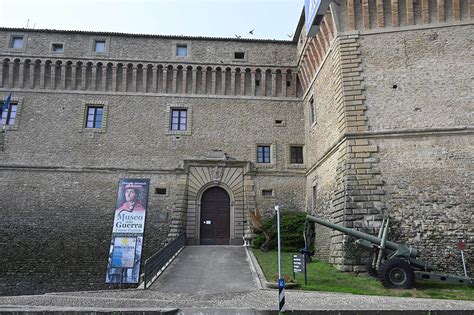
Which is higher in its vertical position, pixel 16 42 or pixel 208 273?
pixel 16 42

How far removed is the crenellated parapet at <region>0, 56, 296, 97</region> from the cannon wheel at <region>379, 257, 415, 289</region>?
10480 mm

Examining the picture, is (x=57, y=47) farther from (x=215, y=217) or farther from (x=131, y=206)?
(x=215, y=217)

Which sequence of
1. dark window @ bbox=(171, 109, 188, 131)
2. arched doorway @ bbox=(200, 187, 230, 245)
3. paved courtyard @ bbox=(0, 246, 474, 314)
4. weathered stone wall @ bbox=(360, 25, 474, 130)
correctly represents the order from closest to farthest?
paved courtyard @ bbox=(0, 246, 474, 314) → weathered stone wall @ bbox=(360, 25, 474, 130) → arched doorway @ bbox=(200, 187, 230, 245) → dark window @ bbox=(171, 109, 188, 131)

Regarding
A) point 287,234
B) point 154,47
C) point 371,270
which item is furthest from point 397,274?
point 154,47

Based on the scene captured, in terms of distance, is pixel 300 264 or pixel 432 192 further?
pixel 432 192

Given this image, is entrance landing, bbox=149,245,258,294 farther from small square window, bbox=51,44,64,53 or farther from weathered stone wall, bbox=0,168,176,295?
small square window, bbox=51,44,64,53

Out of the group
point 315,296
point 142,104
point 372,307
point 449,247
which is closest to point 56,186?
point 142,104

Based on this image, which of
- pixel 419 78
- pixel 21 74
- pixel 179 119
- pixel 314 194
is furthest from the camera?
pixel 179 119

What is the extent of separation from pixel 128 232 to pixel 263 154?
682 cm

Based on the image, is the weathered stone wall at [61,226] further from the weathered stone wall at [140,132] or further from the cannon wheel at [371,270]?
the cannon wheel at [371,270]

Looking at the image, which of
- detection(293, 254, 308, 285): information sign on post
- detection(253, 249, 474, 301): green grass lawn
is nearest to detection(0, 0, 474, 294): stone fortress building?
detection(253, 249, 474, 301): green grass lawn

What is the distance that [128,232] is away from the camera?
545 inches

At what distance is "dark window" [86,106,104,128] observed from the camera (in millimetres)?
16344

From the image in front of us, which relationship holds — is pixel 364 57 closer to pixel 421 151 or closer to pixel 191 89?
pixel 421 151
